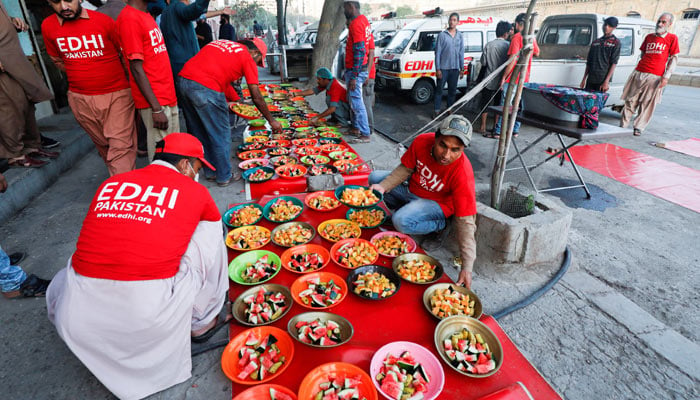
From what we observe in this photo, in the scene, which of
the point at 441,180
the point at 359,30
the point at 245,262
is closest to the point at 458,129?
the point at 441,180

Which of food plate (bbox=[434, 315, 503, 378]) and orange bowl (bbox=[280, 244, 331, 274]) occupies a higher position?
orange bowl (bbox=[280, 244, 331, 274])

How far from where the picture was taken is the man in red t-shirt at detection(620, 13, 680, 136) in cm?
635

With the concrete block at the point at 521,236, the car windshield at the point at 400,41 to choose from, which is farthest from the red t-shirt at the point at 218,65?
the car windshield at the point at 400,41

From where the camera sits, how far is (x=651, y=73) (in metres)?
6.73

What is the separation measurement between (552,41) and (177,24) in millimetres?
9226

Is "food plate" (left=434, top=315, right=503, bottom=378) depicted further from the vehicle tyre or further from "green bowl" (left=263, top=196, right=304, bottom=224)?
the vehicle tyre

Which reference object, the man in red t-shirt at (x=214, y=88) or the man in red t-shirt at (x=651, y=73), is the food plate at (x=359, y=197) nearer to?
the man in red t-shirt at (x=214, y=88)

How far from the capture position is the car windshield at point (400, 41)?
9694 millimetres

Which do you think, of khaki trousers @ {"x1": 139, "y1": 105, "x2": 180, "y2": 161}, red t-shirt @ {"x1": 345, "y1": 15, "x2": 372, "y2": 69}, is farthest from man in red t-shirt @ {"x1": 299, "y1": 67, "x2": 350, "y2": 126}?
khaki trousers @ {"x1": 139, "y1": 105, "x2": 180, "y2": 161}

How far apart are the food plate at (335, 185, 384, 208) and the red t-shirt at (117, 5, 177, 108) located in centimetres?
239

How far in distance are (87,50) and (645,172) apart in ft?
25.9

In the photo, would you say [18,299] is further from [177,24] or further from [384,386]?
[177,24]

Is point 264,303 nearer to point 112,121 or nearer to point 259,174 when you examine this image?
point 259,174

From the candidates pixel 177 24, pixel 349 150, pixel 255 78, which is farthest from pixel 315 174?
pixel 177 24
